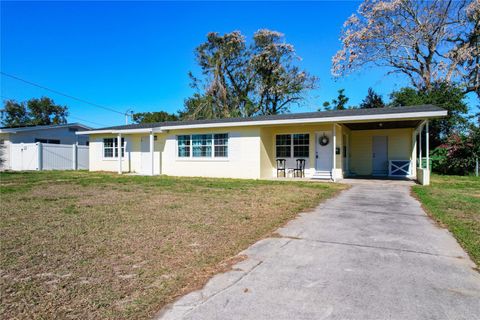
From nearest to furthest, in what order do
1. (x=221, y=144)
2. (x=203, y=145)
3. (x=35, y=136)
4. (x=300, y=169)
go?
1. (x=300, y=169)
2. (x=221, y=144)
3. (x=203, y=145)
4. (x=35, y=136)

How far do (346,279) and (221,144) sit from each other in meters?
12.6

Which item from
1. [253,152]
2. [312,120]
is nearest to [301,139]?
[312,120]

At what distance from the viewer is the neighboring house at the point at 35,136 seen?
21.8 meters

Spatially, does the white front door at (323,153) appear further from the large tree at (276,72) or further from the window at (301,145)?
the large tree at (276,72)

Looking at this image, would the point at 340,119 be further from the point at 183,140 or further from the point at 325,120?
the point at 183,140

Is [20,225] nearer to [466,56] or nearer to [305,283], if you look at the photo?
[305,283]

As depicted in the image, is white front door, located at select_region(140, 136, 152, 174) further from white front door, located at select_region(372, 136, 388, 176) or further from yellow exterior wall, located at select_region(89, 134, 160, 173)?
white front door, located at select_region(372, 136, 388, 176)

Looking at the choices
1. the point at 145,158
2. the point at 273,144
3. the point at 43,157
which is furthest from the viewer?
the point at 43,157

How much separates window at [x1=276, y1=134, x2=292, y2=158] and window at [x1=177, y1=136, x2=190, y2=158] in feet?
15.7

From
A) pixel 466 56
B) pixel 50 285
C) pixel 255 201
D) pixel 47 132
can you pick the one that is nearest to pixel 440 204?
pixel 255 201

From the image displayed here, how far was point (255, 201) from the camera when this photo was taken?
8.02 m

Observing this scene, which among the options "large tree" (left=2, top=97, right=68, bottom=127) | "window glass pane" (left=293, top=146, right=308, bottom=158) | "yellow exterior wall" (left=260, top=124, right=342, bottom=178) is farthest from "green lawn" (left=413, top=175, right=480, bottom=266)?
"large tree" (left=2, top=97, right=68, bottom=127)

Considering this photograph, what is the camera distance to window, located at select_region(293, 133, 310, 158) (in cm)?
1497

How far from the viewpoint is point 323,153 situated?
1462cm
